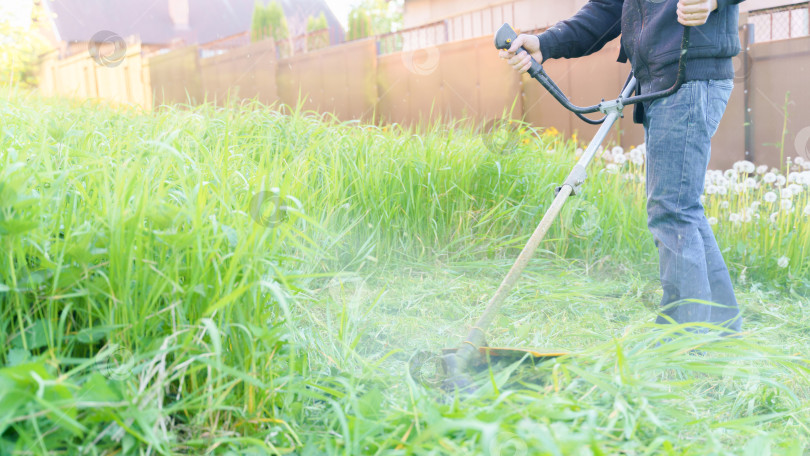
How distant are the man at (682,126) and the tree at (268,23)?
11795 mm

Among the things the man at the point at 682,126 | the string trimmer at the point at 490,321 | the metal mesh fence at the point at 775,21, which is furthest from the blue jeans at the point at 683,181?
the metal mesh fence at the point at 775,21

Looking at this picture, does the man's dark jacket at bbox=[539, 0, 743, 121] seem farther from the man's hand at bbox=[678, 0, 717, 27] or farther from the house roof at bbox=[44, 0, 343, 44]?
the house roof at bbox=[44, 0, 343, 44]

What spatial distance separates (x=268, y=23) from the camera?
12953mm

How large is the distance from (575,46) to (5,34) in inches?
238

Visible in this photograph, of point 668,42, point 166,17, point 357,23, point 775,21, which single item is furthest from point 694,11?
point 166,17

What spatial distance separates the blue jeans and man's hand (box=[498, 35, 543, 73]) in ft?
1.42

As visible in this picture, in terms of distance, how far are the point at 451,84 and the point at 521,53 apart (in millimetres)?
4926

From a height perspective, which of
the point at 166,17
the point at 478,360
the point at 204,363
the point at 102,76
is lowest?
the point at 478,360

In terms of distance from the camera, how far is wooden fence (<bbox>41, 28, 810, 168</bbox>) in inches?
171

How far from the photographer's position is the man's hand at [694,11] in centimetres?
163

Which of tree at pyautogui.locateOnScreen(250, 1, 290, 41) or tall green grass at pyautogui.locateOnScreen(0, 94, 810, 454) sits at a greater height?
tree at pyautogui.locateOnScreen(250, 1, 290, 41)

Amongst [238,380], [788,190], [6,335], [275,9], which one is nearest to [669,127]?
[788,190]

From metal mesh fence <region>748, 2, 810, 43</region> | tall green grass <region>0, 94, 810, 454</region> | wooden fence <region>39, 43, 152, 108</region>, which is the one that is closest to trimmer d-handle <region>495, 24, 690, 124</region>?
tall green grass <region>0, 94, 810, 454</region>

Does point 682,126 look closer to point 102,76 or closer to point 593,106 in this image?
point 593,106
